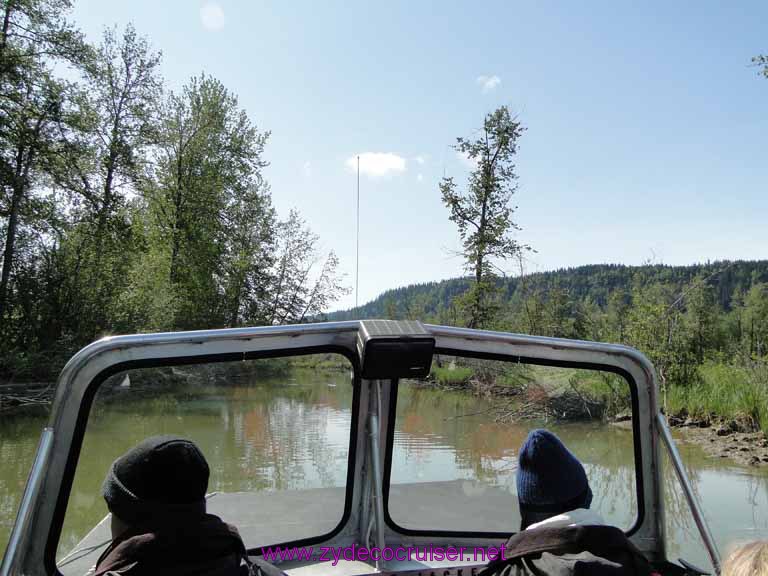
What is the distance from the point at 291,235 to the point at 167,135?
349 inches

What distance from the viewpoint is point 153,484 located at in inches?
54.0

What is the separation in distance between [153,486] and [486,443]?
A: 173 centimetres

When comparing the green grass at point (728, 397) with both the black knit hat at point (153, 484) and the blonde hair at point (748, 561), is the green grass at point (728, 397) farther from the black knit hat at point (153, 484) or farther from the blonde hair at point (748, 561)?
the black knit hat at point (153, 484)

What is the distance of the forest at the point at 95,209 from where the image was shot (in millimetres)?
19109

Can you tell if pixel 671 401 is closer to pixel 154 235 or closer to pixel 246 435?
pixel 246 435

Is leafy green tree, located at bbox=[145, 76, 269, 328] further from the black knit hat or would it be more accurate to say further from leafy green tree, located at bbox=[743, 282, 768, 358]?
leafy green tree, located at bbox=[743, 282, 768, 358]

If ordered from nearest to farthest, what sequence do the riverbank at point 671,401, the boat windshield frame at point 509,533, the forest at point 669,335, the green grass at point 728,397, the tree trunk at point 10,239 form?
1. the boat windshield frame at point 509,533
2. the riverbank at point 671,401
3. the green grass at point 728,397
4. the forest at point 669,335
5. the tree trunk at point 10,239

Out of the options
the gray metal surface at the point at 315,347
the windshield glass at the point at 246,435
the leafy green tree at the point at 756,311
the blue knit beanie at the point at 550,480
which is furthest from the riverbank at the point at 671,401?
the leafy green tree at the point at 756,311

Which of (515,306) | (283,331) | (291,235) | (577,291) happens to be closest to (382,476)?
(283,331)

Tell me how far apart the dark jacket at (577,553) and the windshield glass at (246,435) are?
3.61ft

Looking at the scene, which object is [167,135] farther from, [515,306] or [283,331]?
[283,331]

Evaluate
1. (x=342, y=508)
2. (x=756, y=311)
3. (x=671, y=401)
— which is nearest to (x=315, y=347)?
(x=342, y=508)

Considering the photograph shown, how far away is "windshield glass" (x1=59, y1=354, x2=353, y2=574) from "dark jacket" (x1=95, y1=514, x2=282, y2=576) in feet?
2.30

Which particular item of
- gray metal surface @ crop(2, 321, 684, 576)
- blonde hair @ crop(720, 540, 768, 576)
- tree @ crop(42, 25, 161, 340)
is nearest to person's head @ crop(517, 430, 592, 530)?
blonde hair @ crop(720, 540, 768, 576)
